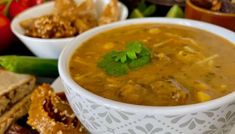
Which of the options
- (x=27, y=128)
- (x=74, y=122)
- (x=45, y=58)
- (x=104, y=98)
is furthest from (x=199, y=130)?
(x=45, y=58)

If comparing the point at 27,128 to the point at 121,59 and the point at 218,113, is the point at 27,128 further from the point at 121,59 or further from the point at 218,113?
the point at 218,113

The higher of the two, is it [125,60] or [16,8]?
[125,60]

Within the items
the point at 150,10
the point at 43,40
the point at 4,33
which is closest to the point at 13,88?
the point at 43,40

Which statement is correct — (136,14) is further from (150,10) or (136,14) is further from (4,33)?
(4,33)

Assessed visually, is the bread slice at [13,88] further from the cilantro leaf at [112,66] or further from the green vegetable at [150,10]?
the green vegetable at [150,10]

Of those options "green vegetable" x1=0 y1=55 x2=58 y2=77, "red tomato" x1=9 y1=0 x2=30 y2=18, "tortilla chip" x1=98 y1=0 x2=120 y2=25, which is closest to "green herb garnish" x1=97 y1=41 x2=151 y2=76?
"green vegetable" x1=0 y1=55 x2=58 y2=77

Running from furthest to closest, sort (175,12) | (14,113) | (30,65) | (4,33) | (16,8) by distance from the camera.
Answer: (16,8)
(4,33)
(175,12)
(30,65)
(14,113)

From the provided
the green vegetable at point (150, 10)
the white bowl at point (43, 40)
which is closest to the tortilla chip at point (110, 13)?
the white bowl at point (43, 40)

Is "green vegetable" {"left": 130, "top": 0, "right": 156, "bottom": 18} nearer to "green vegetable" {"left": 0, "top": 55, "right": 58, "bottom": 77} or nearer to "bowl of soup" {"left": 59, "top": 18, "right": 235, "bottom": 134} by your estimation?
"green vegetable" {"left": 0, "top": 55, "right": 58, "bottom": 77}

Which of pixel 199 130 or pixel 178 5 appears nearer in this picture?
pixel 199 130
